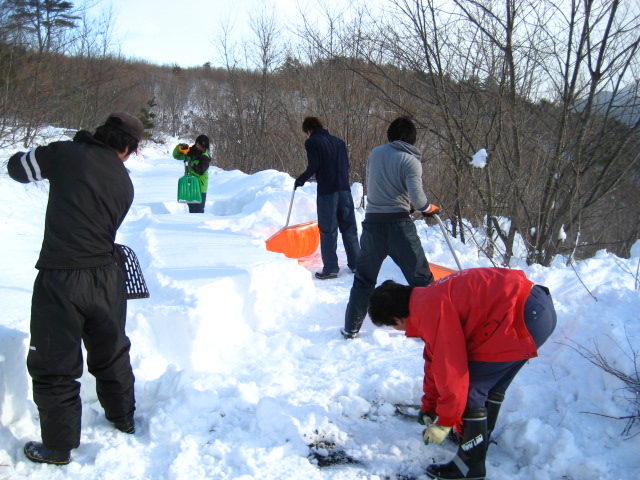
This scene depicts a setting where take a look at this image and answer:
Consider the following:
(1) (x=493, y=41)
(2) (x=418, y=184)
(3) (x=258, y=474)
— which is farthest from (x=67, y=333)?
(1) (x=493, y=41)

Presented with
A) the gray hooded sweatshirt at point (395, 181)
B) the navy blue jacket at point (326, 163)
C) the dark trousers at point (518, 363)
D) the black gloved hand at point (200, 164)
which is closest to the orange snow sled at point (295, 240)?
the navy blue jacket at point (326, 163)

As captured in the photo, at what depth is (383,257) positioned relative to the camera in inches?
158

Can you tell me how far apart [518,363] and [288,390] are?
56.7 inches

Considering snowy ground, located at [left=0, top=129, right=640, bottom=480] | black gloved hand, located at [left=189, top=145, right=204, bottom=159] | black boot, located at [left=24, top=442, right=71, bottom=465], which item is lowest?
black boot, located at [left=24, top=442, right=71, bottom=465]

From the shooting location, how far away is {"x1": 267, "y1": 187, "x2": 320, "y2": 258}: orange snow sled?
649 cm

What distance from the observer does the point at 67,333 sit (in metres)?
2.45

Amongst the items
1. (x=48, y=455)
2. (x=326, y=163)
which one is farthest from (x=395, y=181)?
(x=48, y=455)

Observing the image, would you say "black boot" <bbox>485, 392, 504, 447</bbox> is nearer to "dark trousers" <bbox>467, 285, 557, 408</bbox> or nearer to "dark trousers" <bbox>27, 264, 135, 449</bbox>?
"dark trousers" <bbox>467, 285, 557, 408</bbox>

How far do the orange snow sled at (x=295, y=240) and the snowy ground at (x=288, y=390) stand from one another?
4.78 ft

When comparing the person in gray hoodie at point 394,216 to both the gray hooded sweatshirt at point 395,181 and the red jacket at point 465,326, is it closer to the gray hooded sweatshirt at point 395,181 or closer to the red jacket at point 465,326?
the gray hooded sweatshirt at point 395,181

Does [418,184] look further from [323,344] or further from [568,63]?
A: [568,63]

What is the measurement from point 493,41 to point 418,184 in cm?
269

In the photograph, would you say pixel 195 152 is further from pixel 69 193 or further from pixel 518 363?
pixel 518 363

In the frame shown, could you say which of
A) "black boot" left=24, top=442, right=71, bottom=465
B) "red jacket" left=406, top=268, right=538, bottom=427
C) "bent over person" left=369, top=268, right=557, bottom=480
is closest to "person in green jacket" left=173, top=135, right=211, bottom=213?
"black boot" left=24, top=442, right=71, bottom=465
